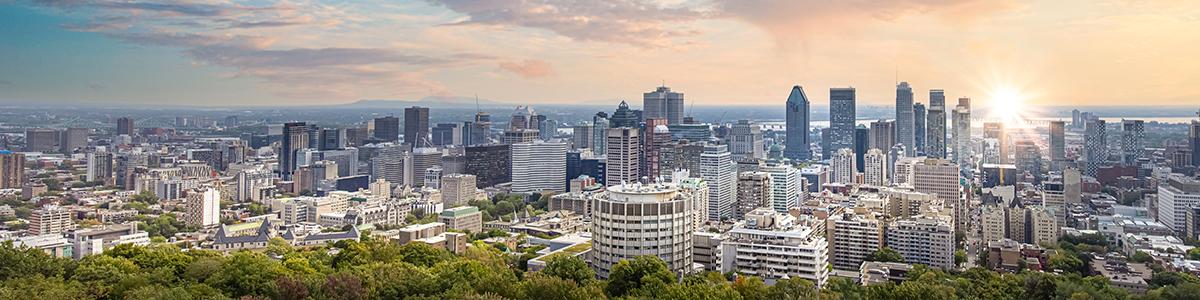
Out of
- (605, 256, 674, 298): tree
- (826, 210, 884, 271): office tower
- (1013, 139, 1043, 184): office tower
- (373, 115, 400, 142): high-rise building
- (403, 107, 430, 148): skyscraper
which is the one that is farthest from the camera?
(403, 107, 430, 148): skyscraper

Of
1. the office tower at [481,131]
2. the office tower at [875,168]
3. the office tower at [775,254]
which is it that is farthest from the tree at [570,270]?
the office tower at [481,131]

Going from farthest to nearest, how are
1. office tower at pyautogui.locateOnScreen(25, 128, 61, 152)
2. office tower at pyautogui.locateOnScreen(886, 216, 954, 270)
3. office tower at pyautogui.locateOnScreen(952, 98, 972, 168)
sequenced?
1. office tower at pyautogui.locateOnScreen(952, 98, 972, 168)
2. office tower at pyautogui.locateOnScreen(25, 128, 61, 152)
3. office tower at pyautogui.locateOnScreen(886, 216, 954, 270)

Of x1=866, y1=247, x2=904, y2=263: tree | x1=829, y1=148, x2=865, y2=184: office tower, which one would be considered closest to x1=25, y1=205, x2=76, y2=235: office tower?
x1=866, y1=247, x2=904, y2=263: tree

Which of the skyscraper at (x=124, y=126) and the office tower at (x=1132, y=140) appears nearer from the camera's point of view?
the skyscraper at (x=124, y=126)

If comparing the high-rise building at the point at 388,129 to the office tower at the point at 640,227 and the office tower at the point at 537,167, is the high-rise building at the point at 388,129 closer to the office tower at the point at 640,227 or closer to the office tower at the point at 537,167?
the office tower at the point at 537,167

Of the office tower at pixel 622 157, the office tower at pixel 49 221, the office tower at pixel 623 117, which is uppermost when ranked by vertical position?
the office tower at pixel 623 117

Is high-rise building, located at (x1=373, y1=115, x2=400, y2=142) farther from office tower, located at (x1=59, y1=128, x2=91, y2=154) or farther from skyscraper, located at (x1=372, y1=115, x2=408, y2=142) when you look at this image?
office tower, located at (x1=59, y1=128, x2=91, y2=154)

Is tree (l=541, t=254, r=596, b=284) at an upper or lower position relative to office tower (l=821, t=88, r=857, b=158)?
lower

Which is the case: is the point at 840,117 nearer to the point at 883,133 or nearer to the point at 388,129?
the point at 883,133
